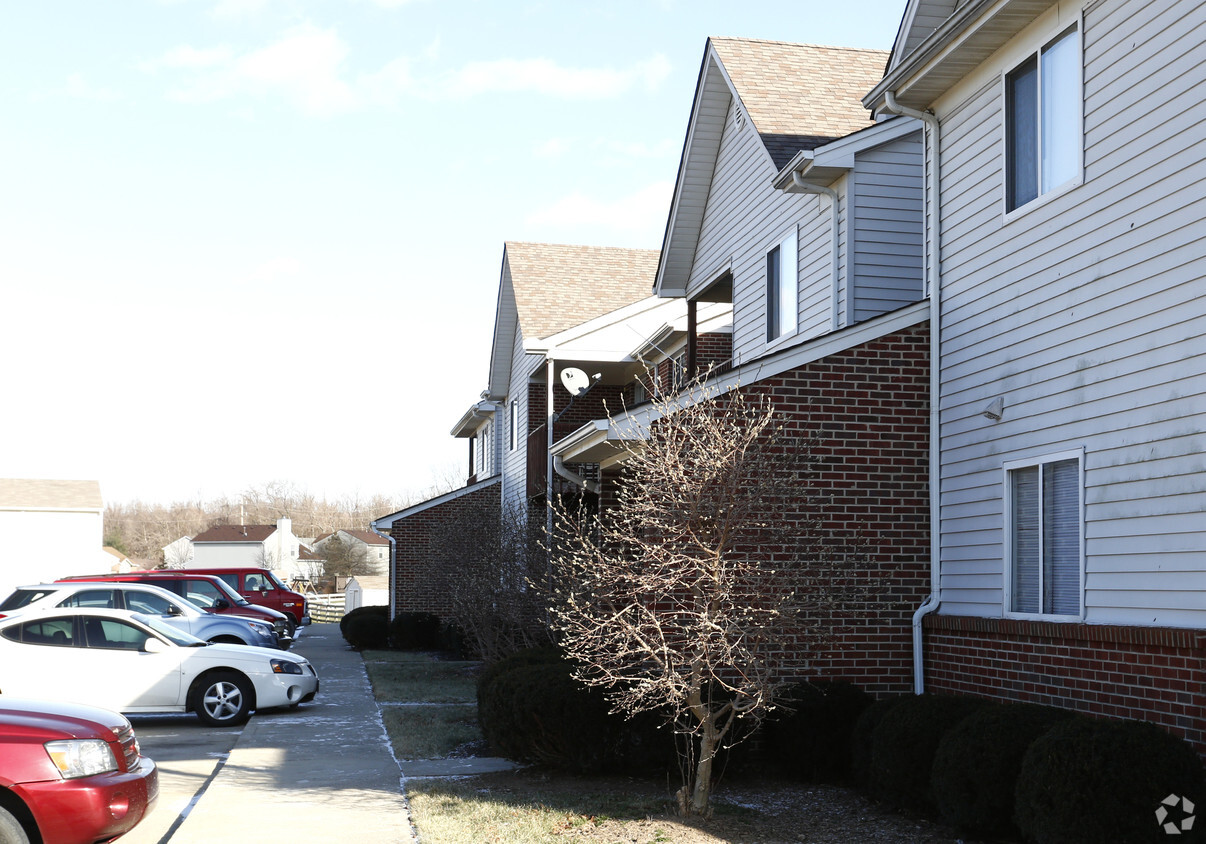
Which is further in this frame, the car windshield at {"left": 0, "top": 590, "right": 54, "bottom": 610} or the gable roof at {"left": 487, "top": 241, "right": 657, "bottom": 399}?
the gable roof at {"left": 487, "top": 241, "right": 657, "bottom": 399}

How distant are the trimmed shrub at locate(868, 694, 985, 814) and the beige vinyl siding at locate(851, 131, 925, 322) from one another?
16.5 feet

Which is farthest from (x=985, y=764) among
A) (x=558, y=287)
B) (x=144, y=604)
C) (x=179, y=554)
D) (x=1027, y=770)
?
(x=179, y=554)

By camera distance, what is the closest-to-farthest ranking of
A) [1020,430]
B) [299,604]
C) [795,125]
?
[1020,430], [795,125], [299,604]

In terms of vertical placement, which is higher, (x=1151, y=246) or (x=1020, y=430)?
(x=1151, y=246)

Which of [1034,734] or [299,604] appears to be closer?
[1034,734]

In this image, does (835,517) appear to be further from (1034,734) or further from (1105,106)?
(1105,106)

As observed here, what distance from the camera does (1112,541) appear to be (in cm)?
800

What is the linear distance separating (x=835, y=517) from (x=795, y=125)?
21.2ft

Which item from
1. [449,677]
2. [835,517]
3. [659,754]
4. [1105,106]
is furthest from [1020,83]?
[449,677]

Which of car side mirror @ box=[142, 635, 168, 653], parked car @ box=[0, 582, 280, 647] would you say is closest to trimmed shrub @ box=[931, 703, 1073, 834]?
car side mirror @ box=[142, 635, 168, 653]

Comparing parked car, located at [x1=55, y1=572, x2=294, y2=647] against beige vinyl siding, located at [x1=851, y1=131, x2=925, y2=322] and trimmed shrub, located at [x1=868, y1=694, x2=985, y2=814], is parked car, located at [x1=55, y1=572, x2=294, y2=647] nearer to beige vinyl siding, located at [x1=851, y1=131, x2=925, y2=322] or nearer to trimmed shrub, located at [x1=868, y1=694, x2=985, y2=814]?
beige vinyl siding, located at [x1=851, y1=131, x2=925, y2=322]

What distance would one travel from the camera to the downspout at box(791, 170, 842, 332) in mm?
12492

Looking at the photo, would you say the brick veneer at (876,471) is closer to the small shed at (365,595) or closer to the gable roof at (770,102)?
the gable roof at (770,102)

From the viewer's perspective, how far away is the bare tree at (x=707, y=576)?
26.4ft
